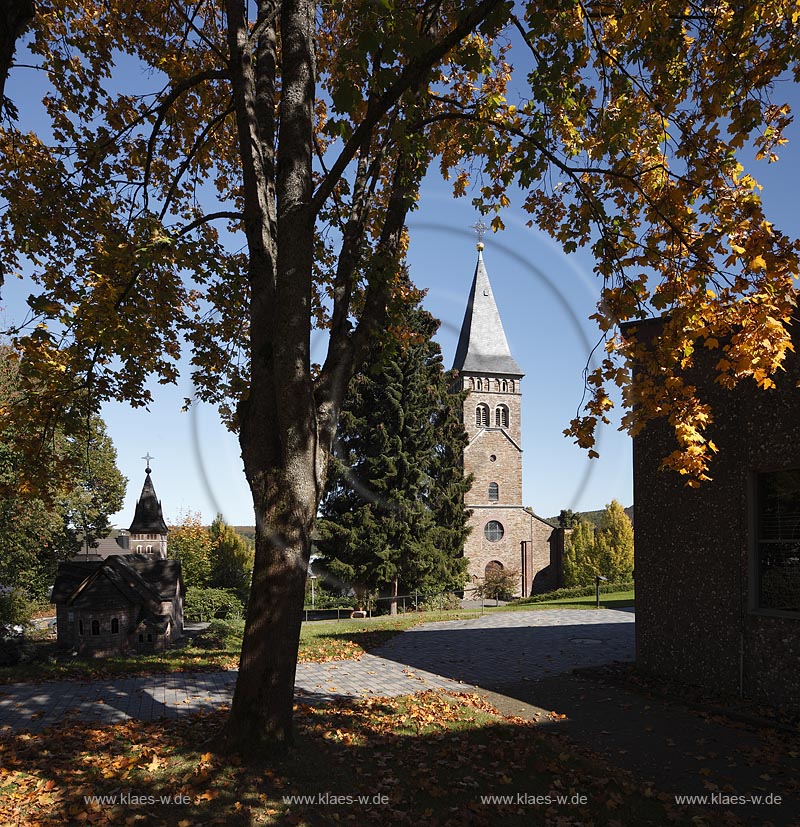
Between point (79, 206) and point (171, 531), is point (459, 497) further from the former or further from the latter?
point (171, 531)

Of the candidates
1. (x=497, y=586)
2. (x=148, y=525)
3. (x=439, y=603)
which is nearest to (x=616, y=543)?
(x=497, y=586)

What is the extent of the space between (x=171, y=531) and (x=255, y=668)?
176 ft

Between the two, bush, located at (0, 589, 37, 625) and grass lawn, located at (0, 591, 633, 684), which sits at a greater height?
grass lawn, located at (0, 591, 633, 684)

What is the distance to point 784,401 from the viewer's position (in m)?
7.92

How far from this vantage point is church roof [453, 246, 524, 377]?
5194 cm

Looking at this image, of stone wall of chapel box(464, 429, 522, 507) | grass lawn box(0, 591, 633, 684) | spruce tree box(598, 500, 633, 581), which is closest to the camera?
grass lawn box(0, 591, 633, 684)

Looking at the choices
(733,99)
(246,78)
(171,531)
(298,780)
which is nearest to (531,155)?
(733,99)

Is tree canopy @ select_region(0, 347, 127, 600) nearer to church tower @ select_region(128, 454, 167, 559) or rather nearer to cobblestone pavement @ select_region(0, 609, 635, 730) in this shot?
church tower @ select_region(128, 454, 167, 559)

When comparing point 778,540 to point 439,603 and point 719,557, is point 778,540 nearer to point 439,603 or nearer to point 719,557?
point 719,557

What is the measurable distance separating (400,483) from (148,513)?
28.1 meters

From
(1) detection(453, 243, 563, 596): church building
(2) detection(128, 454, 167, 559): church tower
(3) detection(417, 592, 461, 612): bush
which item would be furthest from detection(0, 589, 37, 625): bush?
(1) detection(453, 243, 563, 596): church building

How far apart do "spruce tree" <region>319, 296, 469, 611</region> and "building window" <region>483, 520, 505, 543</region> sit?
1999cm

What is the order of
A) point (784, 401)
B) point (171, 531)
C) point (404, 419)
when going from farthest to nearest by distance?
point (171, 531), point (404, 419), point (784, 401)

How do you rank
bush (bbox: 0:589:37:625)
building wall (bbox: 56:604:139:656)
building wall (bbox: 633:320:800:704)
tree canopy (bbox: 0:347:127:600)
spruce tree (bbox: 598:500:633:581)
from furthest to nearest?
spruce tree (bbox: 598:500:633:581), bush (bbox: 0:589:37:625), tree canopy (bbox: 0:347:127:600), building wall (bbox: 56:604:139:656), building wall (bbox: 633:320:800:704)
